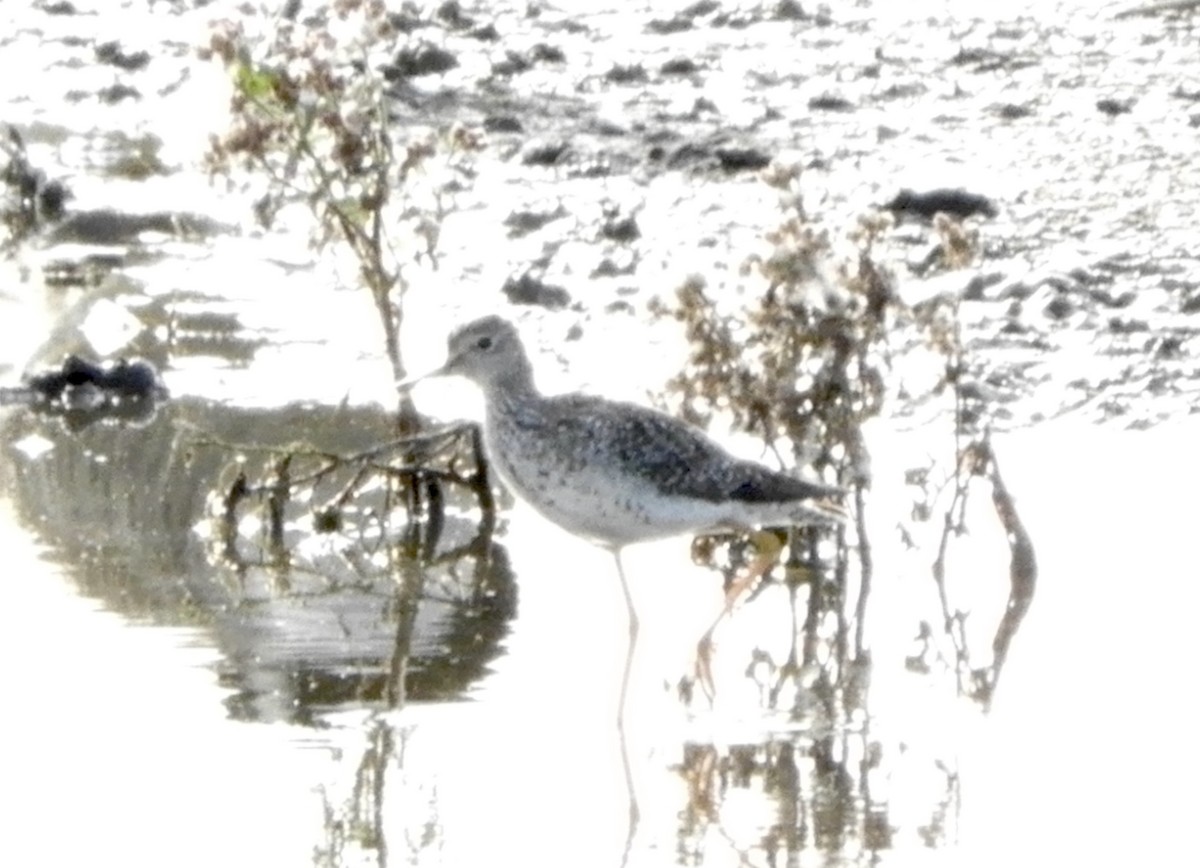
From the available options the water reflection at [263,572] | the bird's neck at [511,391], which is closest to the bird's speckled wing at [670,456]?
the bird's neck at [511,391]

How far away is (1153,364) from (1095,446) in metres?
1.18

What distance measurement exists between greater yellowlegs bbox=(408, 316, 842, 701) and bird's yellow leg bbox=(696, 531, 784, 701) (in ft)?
0.64

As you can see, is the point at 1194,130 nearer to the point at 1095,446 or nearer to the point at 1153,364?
the point at 1153,364

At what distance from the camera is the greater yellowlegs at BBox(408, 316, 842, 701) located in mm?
8977

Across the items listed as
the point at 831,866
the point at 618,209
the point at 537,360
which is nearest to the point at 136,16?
the point at 618,209

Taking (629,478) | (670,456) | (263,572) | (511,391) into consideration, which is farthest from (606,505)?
(263,572)

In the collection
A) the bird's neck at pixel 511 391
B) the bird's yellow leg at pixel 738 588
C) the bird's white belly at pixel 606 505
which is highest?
the bird's neck at pixel 511 391

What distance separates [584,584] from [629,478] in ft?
3.22

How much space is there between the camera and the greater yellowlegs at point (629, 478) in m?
8.98

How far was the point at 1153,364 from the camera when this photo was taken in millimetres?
12742

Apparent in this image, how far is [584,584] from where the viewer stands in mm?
9977

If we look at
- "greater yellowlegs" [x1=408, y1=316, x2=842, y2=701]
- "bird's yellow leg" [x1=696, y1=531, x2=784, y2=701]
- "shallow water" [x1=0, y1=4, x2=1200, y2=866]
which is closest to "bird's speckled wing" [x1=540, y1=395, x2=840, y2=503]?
"greater yellowlegs" [x1=408, y1=316, x2=842, y2=701]

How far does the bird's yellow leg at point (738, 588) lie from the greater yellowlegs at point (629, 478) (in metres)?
0.20

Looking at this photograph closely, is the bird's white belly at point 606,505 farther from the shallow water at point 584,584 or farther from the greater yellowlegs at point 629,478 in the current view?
Result: the shallow water at point 584,584
